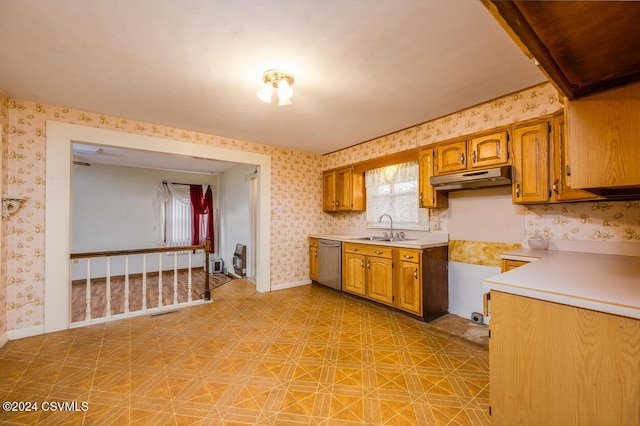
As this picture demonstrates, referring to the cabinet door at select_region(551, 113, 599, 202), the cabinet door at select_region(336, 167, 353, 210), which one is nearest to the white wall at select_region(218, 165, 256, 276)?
the cabinet door at select_region(336, 167, 353, 210)

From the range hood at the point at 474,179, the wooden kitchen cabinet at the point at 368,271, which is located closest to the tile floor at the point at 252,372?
the wooden kitchen cabinet at the point at 368,271

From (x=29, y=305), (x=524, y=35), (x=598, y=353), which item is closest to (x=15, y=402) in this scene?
(x=29, y=305)

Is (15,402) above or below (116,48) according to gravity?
below

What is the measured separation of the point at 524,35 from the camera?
0.80 metres

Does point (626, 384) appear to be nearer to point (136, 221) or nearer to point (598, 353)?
point (598, 353)

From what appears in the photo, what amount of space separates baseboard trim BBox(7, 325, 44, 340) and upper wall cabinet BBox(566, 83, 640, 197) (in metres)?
4.64

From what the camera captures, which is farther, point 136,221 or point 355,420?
point 136,221

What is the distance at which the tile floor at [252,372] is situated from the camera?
1.57 meters

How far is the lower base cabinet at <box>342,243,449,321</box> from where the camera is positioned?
2.88 m

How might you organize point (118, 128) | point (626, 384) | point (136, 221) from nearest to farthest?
1. point (626, 384)
2. point (118, 128)
3. point (136, 221)

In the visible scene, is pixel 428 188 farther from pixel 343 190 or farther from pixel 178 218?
pixel 178 218

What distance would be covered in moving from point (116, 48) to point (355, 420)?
9.87 feet

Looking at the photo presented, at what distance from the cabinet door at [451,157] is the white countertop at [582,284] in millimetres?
1401

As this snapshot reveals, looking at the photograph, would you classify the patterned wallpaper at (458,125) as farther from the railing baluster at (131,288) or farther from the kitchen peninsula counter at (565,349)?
the railing baluster at (131,288)
